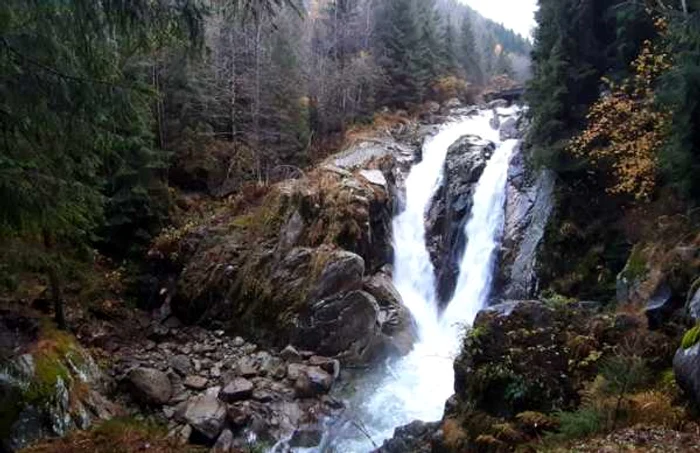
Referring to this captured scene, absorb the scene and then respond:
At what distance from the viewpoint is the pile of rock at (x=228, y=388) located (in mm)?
10602

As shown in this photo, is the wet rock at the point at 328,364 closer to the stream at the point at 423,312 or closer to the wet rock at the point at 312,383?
the wet rock at the point at 312,383

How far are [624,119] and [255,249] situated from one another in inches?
403

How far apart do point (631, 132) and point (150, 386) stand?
11.6m

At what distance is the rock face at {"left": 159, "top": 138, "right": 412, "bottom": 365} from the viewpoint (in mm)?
14086

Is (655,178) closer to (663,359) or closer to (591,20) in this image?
(591,20)

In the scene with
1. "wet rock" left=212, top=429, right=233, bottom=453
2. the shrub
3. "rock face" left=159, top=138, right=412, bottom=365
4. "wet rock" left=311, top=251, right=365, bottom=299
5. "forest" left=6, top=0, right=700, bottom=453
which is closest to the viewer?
"forest" left=6, top=0, right=700, bottom=453

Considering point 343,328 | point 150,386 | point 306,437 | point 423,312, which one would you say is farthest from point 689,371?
point 423,312

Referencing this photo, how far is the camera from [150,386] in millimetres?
11422

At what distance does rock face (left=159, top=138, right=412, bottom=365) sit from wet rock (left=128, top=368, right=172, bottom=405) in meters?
3.28

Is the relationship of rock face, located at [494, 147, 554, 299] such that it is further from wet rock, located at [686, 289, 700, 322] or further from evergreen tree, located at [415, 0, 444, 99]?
evergreen tree, located at [415, 0, 444, 99]

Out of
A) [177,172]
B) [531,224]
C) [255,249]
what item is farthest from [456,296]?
[177,172]

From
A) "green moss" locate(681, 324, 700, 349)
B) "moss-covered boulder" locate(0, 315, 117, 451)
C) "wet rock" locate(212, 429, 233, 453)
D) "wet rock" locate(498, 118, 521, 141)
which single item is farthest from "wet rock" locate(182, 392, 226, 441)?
"wet rock" locate(498, 118, 521, 141)

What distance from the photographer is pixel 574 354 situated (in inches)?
302

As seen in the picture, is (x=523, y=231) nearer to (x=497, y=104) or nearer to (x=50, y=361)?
(x=50, y=361)
